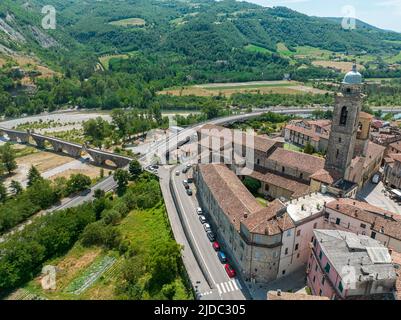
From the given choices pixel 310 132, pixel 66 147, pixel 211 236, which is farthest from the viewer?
pixel 66 147

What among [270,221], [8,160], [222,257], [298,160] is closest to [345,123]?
[298,160]

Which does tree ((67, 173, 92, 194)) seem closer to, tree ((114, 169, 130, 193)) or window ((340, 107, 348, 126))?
tree ((114, 169, 130, 193))

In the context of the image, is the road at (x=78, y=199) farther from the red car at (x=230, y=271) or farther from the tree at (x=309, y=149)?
the tree at (x=309, y=149)

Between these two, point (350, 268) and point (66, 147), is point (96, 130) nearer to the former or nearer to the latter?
point (66, 147)

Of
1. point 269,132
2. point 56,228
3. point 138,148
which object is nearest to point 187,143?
point 138,148

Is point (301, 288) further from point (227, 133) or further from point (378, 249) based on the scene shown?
point (227, 133)
